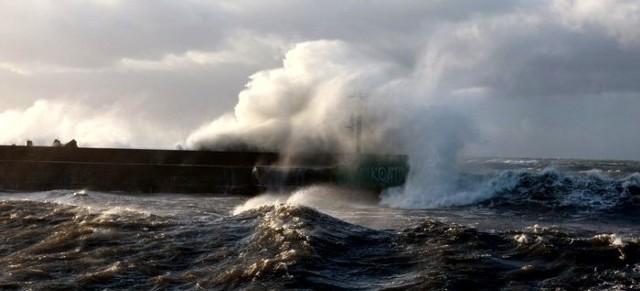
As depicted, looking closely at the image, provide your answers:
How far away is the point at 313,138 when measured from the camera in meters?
26.0

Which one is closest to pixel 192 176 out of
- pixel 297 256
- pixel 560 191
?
pixel 560 191

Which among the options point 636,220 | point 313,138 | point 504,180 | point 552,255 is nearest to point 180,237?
point 552,255

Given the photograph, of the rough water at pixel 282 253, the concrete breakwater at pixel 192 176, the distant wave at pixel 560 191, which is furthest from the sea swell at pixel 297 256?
the concrete breakwater at pixel 192 176

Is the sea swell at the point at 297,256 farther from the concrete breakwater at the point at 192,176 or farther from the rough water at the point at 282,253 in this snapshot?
the concrete breakwater at the point at 192,176

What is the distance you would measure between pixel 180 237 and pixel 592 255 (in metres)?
4.82

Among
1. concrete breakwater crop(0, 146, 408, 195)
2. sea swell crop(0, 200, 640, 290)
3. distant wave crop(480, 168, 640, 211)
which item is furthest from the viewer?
concrete breakwater crop(0, 146, 408, 195)

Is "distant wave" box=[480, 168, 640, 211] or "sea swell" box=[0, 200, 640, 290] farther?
"distant wave" box=[480, 168, 640, 211]

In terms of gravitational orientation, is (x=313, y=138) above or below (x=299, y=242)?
above

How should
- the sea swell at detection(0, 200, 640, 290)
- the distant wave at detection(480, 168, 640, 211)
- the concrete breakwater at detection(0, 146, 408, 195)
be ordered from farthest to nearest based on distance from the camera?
1. the concrete breakwater at detection(0, 146, 408, 195)
2. the distant wave at detection(480, 168, 640, 211)
3. the sea swell at detection(0, 200, 640, 290)

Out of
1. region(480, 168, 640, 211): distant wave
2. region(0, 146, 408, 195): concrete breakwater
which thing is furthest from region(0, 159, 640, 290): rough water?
region(0, 146, 408, 195): concrete breakwater

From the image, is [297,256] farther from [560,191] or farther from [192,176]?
[560,191]

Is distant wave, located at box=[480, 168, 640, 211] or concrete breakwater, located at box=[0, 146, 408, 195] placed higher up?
concrete breakwater, located at box=[0, 146, 408, 195]

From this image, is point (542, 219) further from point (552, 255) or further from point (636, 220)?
point (552, 255)

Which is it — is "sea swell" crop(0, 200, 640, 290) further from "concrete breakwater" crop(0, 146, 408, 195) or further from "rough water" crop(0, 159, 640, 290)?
"concrete breakwater" crop(0, 146, 408, 195)
